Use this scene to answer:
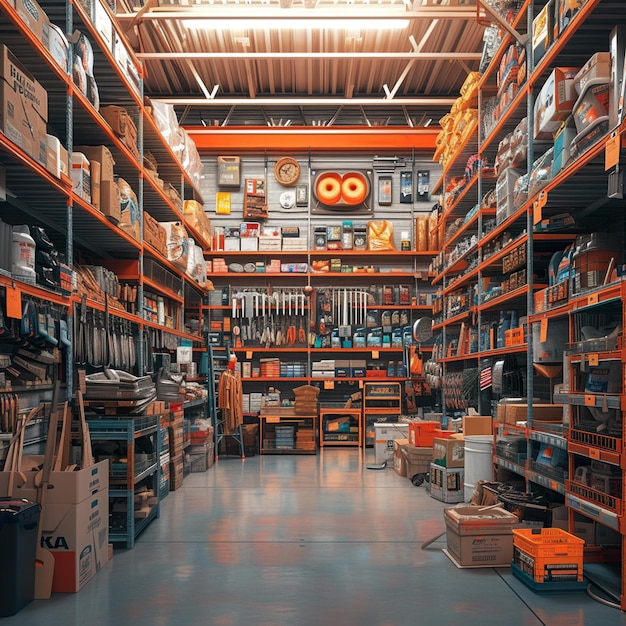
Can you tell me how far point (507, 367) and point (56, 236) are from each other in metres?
3.99

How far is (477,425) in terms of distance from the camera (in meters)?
6.04

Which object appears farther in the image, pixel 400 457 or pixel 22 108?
pixel 400 457

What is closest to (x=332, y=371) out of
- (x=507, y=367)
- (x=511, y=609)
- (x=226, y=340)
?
(x=226, y=340)

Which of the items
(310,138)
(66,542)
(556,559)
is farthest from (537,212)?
(310,138)

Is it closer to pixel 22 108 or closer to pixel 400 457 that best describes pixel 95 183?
pixel 22 108

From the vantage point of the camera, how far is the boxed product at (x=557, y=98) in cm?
421

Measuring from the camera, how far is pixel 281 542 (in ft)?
14.9

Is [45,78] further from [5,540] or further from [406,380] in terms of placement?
[406,380]

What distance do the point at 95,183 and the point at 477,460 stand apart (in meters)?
3.74

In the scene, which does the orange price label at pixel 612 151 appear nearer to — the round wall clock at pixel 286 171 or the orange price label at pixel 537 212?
the orange price label at pixel 537 212

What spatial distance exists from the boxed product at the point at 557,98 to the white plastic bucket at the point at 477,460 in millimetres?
2484

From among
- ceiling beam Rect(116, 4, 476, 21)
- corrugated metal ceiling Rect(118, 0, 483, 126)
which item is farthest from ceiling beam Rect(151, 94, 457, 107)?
ceiling beam Rect(116, 4, 476, 21)

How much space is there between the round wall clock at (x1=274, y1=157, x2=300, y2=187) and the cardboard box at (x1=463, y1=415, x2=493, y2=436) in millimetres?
6614

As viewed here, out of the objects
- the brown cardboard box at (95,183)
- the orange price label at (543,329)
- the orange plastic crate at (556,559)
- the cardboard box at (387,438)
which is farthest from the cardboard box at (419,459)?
the brown cardboard box at (95,183)
